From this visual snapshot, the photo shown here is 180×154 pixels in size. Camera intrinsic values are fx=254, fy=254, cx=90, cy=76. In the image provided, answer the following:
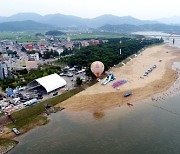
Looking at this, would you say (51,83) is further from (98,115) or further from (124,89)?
(124,89)

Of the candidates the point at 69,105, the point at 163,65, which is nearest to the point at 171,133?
the point at 69,105

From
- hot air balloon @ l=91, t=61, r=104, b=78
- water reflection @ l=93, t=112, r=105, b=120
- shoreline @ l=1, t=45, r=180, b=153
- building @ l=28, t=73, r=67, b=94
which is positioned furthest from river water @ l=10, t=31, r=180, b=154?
hot air balloon @ l=91, t=61, r=104, b=78

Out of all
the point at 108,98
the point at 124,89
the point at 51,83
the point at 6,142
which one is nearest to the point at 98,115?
the point at 108,98

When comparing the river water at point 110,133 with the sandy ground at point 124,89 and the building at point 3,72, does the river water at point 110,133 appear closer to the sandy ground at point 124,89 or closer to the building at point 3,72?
the sandy ground at point 124,89

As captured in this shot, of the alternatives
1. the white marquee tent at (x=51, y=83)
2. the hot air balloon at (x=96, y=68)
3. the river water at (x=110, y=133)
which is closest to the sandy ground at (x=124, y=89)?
the hot air balloon at (x=96, y=68)

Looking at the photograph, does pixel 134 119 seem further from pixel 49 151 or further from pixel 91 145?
pixel 49 151
